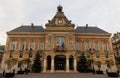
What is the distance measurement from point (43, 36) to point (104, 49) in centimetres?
2138

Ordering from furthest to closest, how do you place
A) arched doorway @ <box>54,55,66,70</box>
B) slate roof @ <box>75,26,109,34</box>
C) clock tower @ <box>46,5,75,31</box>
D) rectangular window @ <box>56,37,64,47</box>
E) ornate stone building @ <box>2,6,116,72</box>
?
slate roof @ <box>75,26,109,34</box> → clock tower @ <box>46,5,75,31</box> → rectangular window @ <box>56,37,64,47</box> → arched doorway @ <box>54,55,66,70</box> → ornate stone building @ <box>2,6,116,72</box>

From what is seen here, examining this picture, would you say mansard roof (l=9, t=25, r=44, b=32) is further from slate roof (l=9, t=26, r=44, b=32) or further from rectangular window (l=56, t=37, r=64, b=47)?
rectangular window (l=56, t=37, r=64, b=47)

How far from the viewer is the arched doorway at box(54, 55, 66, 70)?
154 ft

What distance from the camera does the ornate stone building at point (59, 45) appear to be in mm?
45812

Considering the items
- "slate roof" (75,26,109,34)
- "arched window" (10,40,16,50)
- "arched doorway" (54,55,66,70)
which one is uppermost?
"slate roof" (75,26,109,34)

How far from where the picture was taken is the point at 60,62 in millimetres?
47531

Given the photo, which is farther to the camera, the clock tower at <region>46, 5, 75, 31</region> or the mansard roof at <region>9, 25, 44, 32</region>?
the mansard roof at <region>9, 25, 44, 32</region>

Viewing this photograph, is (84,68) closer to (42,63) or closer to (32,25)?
(42,63)

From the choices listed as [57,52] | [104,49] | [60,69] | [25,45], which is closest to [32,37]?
[25,45]

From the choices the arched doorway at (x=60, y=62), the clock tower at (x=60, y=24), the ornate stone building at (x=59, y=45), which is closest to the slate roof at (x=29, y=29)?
the ornate stone building at (x=59, y=45)

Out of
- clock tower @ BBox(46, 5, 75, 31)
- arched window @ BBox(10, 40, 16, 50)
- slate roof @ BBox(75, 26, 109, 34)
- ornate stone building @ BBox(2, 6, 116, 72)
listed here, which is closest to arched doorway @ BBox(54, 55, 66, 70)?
ornate stone building @ BBox(2, 6, 116, 72)

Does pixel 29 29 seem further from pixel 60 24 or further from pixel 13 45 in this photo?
pixel 60 24

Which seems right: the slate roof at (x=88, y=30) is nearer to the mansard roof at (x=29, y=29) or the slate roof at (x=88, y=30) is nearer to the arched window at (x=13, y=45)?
the mansard roof at (x=29, y=29)

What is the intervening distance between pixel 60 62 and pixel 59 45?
18.5 ft
